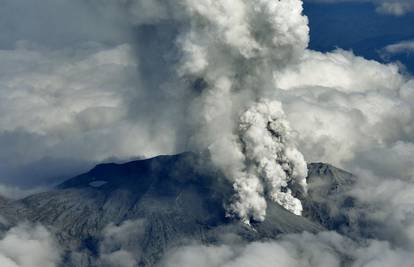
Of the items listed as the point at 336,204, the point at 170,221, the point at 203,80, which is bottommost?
the point at 170,221

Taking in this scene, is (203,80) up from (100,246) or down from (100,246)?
up

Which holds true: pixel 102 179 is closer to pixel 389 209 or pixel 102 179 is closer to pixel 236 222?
pixel 236 222

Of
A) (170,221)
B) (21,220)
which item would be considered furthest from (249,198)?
(21,220)

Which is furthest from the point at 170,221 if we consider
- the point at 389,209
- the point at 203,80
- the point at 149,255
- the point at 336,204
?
the point at 389,209

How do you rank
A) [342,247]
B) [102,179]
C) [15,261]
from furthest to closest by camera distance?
[102,179] → [342,247] → [15,261]

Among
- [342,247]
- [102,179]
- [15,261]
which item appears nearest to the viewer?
[15,261]

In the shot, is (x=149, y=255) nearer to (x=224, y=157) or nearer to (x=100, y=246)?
(x=100, y=246)

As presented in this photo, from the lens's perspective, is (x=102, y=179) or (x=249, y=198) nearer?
(x=249, y=198)
